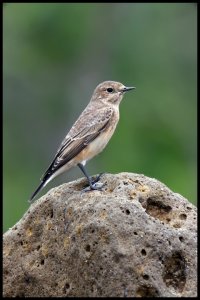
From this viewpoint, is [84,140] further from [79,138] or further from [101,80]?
[101,80]

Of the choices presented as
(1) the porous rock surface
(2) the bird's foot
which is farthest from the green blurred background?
(1) the porous rock surface

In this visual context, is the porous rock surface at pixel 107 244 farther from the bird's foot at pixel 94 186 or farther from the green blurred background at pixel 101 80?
the green blurred background at pixel 101 80

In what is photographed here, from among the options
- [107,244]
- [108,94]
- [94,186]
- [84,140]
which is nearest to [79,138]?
[84,140]

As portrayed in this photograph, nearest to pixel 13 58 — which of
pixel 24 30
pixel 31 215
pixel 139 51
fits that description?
pixel 24 30

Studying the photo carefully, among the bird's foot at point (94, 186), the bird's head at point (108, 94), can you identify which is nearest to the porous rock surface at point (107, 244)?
the bird's foot at point (94, 186)

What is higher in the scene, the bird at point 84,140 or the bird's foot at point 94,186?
the bird at point 84,140

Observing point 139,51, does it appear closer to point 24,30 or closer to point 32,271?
point 24,30

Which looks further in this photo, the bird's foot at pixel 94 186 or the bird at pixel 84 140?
the bird at pixel 84 140
